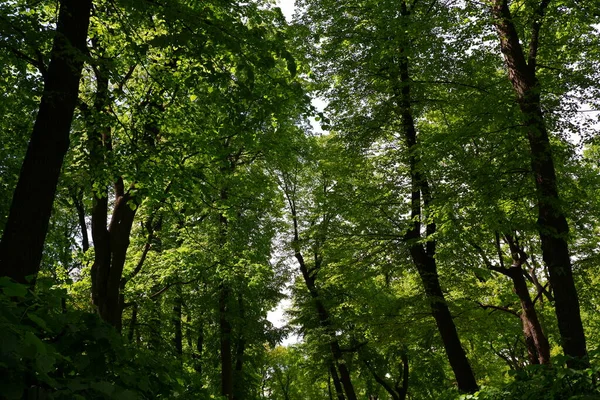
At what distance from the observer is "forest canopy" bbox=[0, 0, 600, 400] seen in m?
4.75

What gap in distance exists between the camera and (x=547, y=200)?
7402 millimetres

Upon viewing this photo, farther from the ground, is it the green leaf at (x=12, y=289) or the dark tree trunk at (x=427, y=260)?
the dark tree trunk at (x=427, y=260)

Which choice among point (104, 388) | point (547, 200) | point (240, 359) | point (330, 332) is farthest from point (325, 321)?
point (104, 388)

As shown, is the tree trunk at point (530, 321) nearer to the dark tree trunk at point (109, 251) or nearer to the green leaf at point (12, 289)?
the dark tree trunk at point (109, 251)

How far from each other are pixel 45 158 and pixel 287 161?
9070 mm

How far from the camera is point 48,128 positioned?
5.15 meters

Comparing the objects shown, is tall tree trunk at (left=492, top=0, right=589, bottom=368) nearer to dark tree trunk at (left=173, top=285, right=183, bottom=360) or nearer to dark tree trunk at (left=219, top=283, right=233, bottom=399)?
dark tree trunk at (left=219, top=283, right=233, bottom=399)

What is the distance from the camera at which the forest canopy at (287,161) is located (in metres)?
4.75

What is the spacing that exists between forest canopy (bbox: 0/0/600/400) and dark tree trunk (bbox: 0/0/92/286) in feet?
0.07

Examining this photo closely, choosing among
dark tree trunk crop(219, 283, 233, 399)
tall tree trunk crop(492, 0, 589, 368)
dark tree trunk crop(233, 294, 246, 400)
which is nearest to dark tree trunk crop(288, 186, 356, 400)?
dark tree trunk crop(233, 294, 246, 400)

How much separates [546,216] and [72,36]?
7.53 meters

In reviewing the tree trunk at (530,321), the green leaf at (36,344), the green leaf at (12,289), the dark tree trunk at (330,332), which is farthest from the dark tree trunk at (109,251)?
the tree trunk at (530,321)

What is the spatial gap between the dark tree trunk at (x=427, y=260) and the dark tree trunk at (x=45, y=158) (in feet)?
23.6

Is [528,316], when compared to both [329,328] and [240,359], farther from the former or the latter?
[240,359]
